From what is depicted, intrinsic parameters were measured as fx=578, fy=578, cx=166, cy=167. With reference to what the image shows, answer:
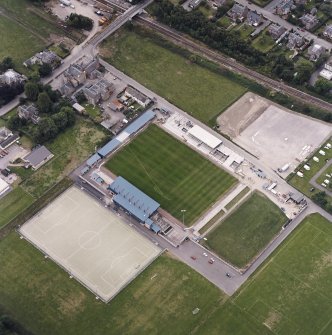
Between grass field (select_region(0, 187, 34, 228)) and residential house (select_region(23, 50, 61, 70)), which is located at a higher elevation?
residential house (select_region(23, 50, 61, 70))

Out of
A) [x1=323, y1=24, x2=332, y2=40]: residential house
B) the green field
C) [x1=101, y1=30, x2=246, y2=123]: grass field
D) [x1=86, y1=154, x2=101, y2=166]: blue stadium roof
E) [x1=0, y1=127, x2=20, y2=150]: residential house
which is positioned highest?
[x1=323, y1=24, x2=332, y2=40]: residential house

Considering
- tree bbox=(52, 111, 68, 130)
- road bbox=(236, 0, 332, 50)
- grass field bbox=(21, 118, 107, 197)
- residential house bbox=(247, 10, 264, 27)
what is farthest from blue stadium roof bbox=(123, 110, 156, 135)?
road bbox=(236, 0, 332, 50)

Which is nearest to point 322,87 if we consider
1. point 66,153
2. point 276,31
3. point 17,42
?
point 276,31

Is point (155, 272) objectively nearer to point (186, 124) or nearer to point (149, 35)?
point (186, 124)

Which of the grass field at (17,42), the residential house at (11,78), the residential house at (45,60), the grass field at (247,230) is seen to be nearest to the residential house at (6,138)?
the residential house at (11,78)

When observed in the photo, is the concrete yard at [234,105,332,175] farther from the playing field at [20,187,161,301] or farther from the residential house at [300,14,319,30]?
the playing field at [20,187,161,301]

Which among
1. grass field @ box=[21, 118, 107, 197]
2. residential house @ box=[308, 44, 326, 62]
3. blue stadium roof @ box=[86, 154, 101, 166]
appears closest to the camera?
grass field @ box=[21, 118, 107, 197]

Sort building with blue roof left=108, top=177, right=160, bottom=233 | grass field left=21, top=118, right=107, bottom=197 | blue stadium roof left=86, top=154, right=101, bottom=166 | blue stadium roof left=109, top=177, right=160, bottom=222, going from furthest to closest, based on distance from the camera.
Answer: blue stadium roof left=86, top=154, right=101, bottom=166 < grass field left=21, top=118, right=107, bottom=197 < blue stadium roof left=109, top=177, right=160, bottom=222 < building with blue roof left=108, top=177, right=160, bottom=233
